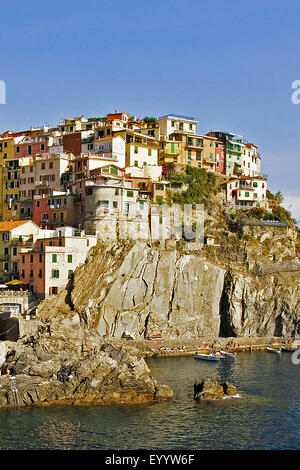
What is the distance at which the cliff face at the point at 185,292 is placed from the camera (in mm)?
86562

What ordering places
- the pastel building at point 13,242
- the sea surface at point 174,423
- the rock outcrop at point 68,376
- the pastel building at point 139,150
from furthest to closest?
the pastel building at point 139,150, the pastel building at point 13,242, the rock outcrop at point 68,376, the sea surface at point 174,423

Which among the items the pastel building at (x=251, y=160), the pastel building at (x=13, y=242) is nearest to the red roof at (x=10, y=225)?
the pastel building at (x=13, y=242)

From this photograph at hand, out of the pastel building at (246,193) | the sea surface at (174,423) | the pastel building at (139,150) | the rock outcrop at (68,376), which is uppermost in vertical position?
the pastel building at (139,150)

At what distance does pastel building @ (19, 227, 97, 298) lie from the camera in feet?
284

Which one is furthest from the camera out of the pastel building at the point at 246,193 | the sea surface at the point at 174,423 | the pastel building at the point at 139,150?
the pastel building at the point at 246,193

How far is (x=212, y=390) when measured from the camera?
6469 cm

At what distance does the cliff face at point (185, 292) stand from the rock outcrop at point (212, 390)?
71.4 feet

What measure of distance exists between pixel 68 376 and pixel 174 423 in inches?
484

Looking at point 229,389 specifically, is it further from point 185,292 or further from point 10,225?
point 10,225

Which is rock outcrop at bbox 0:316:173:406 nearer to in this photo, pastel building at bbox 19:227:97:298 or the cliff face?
the cliff face

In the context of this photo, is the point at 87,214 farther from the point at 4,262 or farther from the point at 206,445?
the point at 206,445

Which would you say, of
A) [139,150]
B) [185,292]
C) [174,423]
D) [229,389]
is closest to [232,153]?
[139,150]

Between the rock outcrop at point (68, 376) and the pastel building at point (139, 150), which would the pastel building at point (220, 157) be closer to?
the pastel building at point (139, 150)

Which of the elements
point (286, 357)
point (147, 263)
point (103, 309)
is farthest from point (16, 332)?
point (286, 357)
